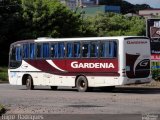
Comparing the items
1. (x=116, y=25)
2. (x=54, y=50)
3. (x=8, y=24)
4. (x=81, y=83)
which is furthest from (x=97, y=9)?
(x=81, y=83)

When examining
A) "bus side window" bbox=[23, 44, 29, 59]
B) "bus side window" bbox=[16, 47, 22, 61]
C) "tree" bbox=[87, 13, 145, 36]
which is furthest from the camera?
"tree" bbox=[87, 13, 145, 36]

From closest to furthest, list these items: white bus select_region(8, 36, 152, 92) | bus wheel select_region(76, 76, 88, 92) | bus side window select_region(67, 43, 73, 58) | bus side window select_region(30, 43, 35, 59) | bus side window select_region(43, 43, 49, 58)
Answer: white bus select_region(8, 36, 152, 92) → bus wheel select_region(76, 76, 88, 92) → bus side window select_region(67, 43, 73, 58) → bus side window select_region(43, 43, 49, 58) → bus side window select_region(30, 43, 35, 59)

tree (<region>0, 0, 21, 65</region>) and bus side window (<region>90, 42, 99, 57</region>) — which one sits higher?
tree (<region>0, 0, 21, 65</region>)

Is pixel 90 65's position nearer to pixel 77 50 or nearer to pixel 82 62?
pixel 82 62

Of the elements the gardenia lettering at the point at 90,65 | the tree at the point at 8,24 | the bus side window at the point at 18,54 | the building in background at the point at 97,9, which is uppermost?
the building in background at the point at 97,9

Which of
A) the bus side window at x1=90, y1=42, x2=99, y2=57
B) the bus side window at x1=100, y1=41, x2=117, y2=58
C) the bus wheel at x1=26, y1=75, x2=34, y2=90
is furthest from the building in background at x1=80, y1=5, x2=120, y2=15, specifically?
the bus side window at x1=100, y1=41, x2=117, y2=58

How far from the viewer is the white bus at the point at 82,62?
27219 millimetres

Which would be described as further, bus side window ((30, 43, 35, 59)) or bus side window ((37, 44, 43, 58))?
bus side window ((30, 43, 35, 59))

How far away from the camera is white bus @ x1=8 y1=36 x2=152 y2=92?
27.2 metres

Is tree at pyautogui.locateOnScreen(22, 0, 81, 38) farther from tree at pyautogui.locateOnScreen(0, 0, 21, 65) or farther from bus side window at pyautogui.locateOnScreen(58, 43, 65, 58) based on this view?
bus side window at pyautogui.locateOnScreen(58, 43, 65, 58)

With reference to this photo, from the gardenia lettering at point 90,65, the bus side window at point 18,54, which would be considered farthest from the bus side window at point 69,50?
the bus side window at point 18,54

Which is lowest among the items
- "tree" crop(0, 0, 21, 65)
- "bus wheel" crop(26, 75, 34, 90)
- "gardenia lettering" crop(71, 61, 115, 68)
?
"bus wheel" crop(26, 75, 34, 90)

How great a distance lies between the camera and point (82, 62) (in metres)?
28.8

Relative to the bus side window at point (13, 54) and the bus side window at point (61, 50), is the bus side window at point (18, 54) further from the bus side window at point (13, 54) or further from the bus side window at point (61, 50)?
the bus side window at point (61, 50)
